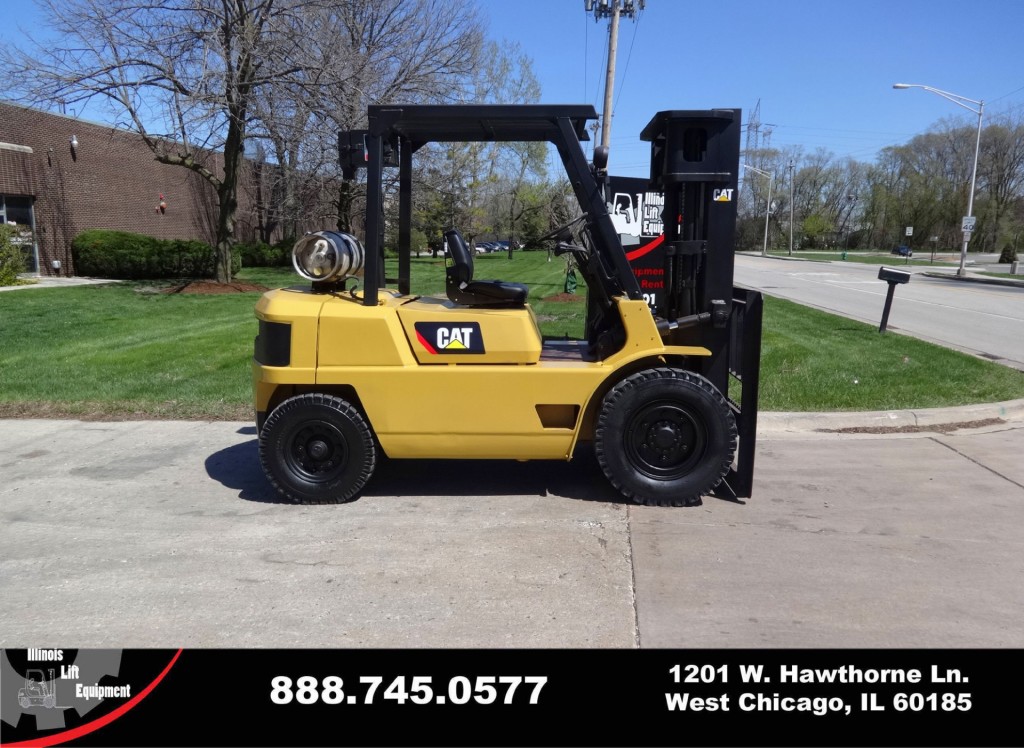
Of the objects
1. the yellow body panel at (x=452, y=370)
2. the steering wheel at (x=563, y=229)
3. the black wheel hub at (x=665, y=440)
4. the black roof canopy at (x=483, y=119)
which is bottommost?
the black wheel hub at (x=665, y=440)

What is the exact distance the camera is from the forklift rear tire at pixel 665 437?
4938mm

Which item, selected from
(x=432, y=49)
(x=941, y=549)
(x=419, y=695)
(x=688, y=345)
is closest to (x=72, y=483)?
(x=419, y=695)

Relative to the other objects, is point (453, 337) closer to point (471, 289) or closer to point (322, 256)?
point (471, 289)

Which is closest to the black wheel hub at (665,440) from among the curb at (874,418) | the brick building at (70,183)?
the curb at (874,418)

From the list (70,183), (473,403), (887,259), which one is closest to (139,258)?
(70,183)

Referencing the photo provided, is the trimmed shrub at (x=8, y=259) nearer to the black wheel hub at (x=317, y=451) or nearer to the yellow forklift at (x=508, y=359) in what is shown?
the yellow forklift at (x=508, y=359)

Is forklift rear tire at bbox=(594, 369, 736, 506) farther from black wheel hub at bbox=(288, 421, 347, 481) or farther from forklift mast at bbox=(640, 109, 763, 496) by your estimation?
black wheel hub at bbox=(288, 421, 347, 481)

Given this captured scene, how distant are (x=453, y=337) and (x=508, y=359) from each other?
367 millimetres

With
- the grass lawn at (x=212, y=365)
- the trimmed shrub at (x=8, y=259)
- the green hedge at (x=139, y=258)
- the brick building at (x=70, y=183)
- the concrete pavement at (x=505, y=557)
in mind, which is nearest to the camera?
the concrete pavement at (x=505, y=557)

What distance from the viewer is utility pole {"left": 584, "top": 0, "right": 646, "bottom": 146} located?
20125mm

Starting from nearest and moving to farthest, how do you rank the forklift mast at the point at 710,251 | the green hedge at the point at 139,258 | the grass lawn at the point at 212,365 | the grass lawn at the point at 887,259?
the forklift mast at the point at 710,251 < the grass lawn at the point at 212,365 < the green hedge at the point at 139,258 < the grass lawn at the point at 887,259

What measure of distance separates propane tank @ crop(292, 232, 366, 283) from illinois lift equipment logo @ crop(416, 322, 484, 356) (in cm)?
71

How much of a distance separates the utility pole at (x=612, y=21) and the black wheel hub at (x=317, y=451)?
15347 millimetres

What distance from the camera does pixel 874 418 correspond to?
7312 mm
